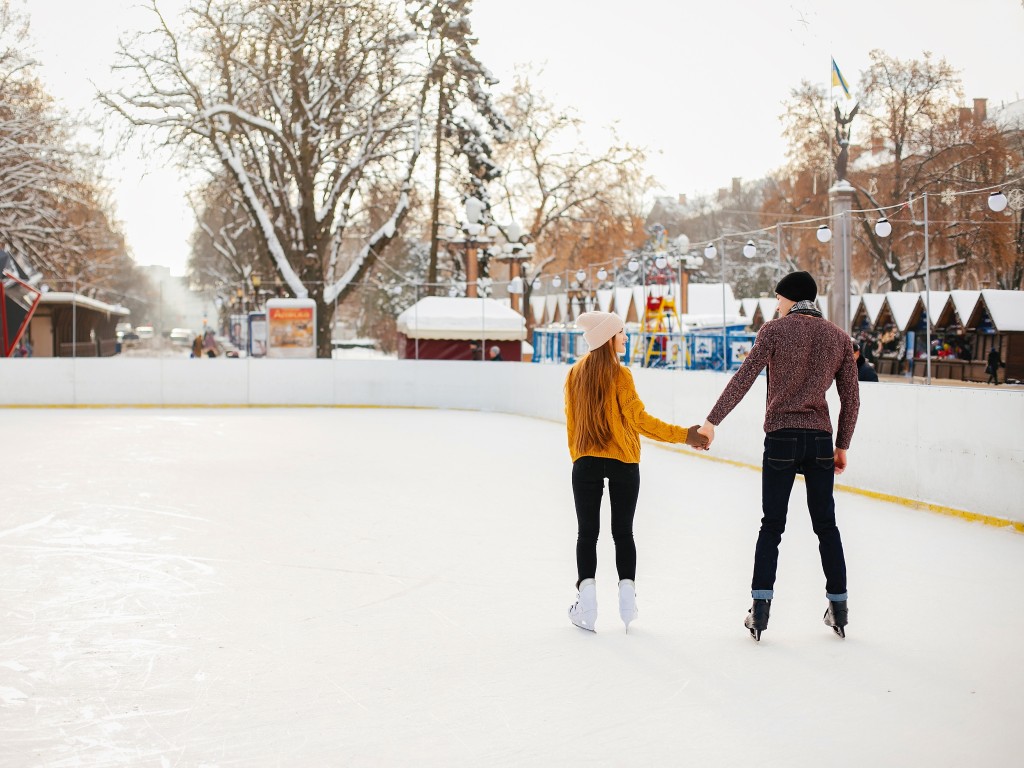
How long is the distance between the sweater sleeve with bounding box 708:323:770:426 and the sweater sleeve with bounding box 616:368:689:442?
172 mm

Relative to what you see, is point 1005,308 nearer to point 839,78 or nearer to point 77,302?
point 839,78

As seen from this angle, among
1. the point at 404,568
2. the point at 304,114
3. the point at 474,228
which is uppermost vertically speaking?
the point at 304,114

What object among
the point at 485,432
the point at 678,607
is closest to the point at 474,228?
the point at 485,432

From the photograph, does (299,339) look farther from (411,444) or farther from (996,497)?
(996,497)

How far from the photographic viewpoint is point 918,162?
88.4 ft

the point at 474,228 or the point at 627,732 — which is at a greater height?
the point at 474,228

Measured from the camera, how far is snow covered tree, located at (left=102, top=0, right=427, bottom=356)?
27906 millimetres

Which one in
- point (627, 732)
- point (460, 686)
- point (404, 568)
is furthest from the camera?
point (404, 568)

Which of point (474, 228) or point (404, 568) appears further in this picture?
point (474, 228)

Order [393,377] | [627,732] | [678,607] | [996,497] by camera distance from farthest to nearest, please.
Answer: [393,377] → [996,497] → [678,607] → [627,732]

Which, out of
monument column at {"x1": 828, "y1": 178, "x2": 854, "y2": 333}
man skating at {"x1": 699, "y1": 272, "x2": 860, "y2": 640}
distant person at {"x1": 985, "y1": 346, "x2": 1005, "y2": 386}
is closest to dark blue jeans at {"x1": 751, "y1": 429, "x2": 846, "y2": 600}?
man skating at {"x1": 699, "y1": 272, "x2": 860, "y2": 640}

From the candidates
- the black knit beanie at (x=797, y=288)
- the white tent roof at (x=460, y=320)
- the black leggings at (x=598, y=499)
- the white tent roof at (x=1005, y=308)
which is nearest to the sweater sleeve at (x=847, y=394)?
the black knit beanie at (x=797, y=288)

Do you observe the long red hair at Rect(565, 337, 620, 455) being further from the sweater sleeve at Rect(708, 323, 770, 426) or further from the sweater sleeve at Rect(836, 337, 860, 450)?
the sweater sleeve at Rect(836, 337, 860, 450)

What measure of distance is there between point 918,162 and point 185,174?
1812cm
